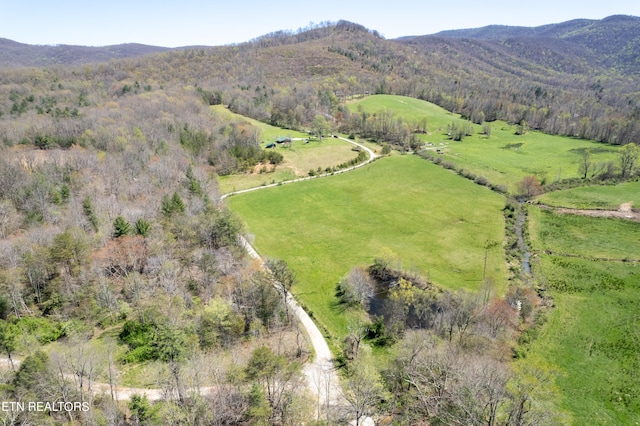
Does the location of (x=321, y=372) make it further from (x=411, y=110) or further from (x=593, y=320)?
(x=411, y=110)

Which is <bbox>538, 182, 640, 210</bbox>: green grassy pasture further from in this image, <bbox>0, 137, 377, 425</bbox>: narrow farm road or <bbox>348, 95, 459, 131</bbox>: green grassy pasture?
<bbox>348, 95, 459, 131</bbox>: green grassy pasture

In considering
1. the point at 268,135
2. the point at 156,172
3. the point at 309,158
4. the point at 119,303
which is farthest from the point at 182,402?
the point at 268,135

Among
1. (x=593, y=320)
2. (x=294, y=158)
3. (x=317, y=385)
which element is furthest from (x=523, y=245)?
(x=294, y=158)

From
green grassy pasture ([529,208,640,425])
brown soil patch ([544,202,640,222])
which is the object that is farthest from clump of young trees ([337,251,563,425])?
brown soil patch ([544,202,640,222])

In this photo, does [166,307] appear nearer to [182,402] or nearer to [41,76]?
[182,402]

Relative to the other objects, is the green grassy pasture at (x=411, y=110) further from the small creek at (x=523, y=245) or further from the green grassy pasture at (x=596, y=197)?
the small creek at (x=523, y=245)

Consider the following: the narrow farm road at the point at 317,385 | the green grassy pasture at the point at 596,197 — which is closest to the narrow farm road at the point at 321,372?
the narrow farm road at the point at 317,385
